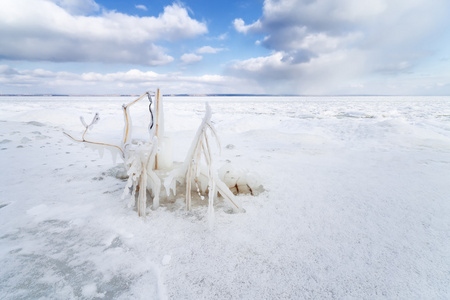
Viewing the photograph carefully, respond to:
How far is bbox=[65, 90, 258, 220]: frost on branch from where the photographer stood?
4.32 ft

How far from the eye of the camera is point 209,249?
42.4 inches

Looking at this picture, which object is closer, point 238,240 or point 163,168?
point 238,240

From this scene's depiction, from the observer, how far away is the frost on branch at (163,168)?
1.32 metres

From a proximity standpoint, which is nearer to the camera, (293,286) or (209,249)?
(293,286)

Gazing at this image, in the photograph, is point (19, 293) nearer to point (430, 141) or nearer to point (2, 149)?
point (2, 149)

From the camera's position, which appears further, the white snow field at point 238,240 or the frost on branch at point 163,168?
the frost on branch at point 163,168

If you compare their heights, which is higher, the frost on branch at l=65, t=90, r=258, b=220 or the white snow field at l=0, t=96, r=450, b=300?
the frost on branch at l=65, t=90, r=258, b=220

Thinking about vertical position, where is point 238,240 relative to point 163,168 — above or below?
below

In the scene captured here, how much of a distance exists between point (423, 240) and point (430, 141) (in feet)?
11.7

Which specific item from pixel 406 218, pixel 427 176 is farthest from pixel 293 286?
pixel 427 176

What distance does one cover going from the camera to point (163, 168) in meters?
1.76

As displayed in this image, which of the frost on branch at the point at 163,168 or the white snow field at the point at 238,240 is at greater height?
the frost on branch at the point at 163,168

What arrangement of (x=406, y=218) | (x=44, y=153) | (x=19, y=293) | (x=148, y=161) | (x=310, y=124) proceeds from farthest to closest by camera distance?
(x=310, y=124), (x=44, y=153), (x=148, y=161), (x=406, y=218), (x=19, y=293)

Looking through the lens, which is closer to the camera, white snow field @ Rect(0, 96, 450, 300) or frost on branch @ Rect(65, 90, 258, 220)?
white snow field @ Rect(0, 96, 450, 300)
